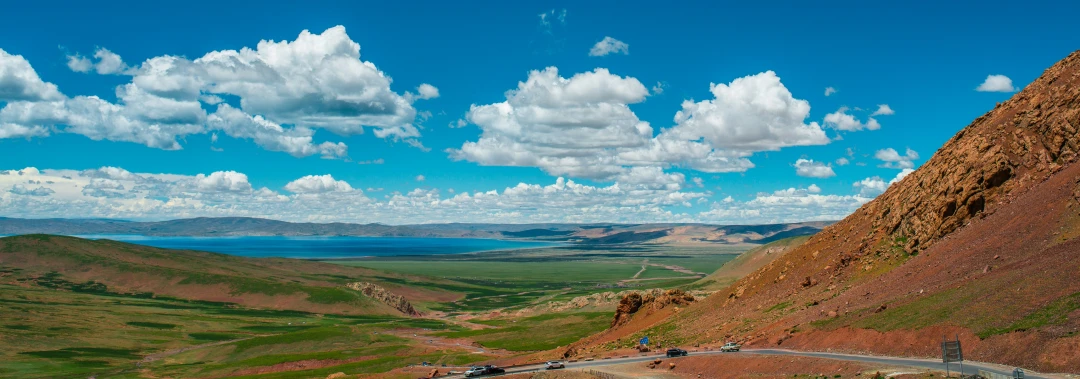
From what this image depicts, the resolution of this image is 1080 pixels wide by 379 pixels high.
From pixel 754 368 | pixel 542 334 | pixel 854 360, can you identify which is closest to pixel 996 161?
pixel 854 360

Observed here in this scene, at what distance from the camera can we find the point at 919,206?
81.6 metres

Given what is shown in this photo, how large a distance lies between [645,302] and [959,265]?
180ft

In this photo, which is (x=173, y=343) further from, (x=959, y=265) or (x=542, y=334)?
(x=959, y=265)

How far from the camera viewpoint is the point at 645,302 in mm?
113062

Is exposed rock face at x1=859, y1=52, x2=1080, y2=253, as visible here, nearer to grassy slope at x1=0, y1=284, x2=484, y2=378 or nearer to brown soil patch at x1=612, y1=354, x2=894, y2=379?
brown soil patch at x1=612, y1=354, x2=894, y2=379

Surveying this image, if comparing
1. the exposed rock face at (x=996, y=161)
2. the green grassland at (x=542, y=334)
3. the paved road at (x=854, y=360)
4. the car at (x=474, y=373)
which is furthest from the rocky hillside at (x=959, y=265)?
the green grassland at (x=542, y=334)

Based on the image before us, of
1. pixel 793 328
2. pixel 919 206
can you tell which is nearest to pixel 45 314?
pixel 793 328

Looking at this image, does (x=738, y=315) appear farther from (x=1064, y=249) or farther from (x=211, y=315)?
(x=211, y=315)

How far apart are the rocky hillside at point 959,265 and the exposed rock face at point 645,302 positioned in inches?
312

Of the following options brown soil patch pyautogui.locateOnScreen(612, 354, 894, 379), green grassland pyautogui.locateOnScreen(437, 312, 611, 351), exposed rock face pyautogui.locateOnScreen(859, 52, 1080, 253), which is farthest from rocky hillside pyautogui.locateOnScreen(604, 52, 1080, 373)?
green grassland pyautogui.locateOnScreen(437, 312, 611, 351)

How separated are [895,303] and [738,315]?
24741mm

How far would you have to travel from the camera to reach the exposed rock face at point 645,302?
108000 millimetres

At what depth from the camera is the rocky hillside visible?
47094 mm

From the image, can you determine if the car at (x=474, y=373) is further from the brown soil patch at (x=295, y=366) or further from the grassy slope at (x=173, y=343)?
the brown soil patch at (x=295, y=366)
